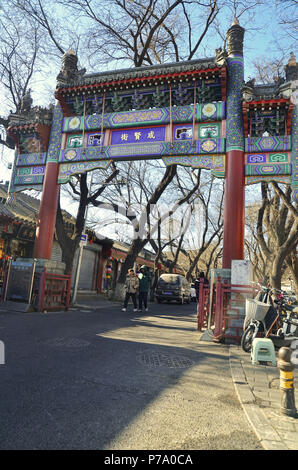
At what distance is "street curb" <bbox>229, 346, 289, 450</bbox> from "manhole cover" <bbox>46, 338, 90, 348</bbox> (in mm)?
2571

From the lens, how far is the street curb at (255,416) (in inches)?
95.1

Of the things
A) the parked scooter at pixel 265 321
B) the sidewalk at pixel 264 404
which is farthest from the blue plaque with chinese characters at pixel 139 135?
the sidewalk at pixel 264 404

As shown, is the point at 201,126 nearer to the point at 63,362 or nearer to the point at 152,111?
the point at 152,111

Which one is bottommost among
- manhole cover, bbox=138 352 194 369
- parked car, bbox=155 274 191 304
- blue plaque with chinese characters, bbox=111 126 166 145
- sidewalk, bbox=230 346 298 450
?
sidewalk, bbox=230 346 298 450

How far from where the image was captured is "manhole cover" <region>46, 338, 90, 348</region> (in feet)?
17.2

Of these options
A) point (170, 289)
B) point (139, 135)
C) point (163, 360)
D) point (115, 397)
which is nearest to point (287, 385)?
point (115, 397)

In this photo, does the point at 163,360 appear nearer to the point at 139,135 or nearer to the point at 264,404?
the point at 264,404

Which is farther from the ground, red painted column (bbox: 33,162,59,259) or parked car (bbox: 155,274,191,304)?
red painted column (bbox: 33,162,59,259)

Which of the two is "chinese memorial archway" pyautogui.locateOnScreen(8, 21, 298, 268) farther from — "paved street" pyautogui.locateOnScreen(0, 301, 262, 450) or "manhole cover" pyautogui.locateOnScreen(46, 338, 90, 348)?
"manhole cover" pyautogui.locateOnScreen(46, 338, 90, 348)

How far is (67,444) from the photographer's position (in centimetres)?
220

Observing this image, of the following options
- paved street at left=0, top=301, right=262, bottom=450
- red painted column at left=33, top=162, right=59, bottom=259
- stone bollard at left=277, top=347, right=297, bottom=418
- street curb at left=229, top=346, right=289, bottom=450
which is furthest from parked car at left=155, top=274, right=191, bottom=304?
stone bollard at left=277, top=347, right=297, bottom=418

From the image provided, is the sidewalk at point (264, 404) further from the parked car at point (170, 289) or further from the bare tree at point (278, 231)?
the parked car at point (170, 289)
